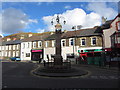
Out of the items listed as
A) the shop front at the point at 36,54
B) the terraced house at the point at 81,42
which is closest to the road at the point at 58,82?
the terraced house at the point at 81,42

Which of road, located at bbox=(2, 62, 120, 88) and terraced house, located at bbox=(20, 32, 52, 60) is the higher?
terraced house, located at bbox=(20, 32, 52, 60)

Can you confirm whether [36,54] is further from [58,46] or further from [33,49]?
[58,46]

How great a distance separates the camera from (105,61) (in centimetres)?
2112

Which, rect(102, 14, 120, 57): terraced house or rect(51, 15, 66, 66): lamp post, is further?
rect(102, 14, 120, 57): terraced house

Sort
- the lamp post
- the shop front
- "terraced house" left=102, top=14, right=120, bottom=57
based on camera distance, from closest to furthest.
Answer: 1. the lamp post
2. "terraced house" left=102, top=14, right=120, bottom=57
3. the shop front

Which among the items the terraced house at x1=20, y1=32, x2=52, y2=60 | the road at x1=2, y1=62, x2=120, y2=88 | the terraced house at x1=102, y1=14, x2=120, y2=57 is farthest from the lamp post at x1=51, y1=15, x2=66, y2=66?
the terraced house at x1=20, y1=32, x2=52, y2=60

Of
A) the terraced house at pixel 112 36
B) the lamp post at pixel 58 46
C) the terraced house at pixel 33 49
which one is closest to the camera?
the lamp post at pixel 58 46

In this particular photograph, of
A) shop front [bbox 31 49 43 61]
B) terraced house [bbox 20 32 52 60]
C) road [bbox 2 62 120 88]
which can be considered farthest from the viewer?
terraced house [bbox 20 32 52 60]

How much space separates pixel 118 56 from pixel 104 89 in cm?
1581

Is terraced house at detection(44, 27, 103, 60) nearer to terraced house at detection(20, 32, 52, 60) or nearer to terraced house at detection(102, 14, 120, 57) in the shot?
terraced house at detection(102, 14, 120, 57)

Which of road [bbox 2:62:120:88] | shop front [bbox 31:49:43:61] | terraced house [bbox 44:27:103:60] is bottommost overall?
road [bbox 2:62:120:88]

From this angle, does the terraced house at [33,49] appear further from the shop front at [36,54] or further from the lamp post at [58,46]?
the lamp post at [58,46]

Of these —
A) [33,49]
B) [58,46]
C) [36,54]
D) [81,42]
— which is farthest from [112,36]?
[33,49]

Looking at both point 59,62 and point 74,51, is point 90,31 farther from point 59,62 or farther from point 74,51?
point 59,62
